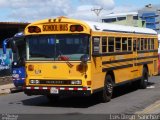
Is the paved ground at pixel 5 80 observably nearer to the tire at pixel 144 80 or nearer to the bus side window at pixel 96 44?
the tire at pixel 144 80

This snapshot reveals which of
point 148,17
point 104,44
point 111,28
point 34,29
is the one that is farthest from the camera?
point 148,17

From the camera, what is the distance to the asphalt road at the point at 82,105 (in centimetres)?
1334

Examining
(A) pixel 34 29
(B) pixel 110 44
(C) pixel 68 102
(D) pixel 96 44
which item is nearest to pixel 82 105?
(C) pixel 68 102

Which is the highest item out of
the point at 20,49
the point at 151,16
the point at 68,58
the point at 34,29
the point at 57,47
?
the point at 151,16

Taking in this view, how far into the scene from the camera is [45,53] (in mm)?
14297

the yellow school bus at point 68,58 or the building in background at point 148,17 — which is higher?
the building in background at point 148,17

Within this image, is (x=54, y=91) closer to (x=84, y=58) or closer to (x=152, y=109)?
(x=84, y=58)

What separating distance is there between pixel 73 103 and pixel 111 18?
89.8 m

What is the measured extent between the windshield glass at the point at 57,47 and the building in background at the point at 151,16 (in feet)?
241

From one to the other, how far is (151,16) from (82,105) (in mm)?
81577

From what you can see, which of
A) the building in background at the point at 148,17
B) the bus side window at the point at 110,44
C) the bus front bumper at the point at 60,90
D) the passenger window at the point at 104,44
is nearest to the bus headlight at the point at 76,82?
the bus front bumper at the point at 60,90

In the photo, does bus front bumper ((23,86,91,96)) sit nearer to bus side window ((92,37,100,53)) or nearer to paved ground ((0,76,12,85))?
bus side window ((92,37,100,53))

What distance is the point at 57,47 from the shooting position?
556 inches

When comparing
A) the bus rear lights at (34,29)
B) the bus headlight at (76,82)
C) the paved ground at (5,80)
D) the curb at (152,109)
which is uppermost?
the bus rear lights at (34,29)
